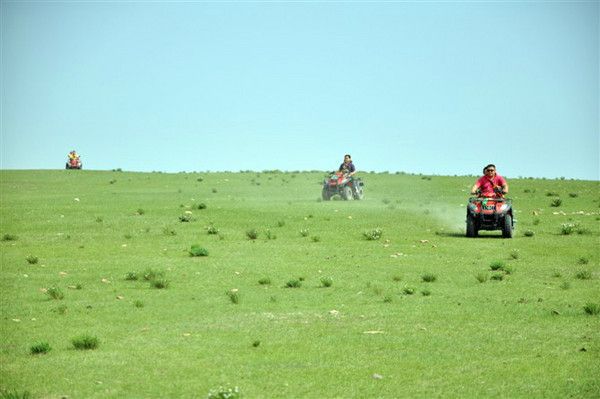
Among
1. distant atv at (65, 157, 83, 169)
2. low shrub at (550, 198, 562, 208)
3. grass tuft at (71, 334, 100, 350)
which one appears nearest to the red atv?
distant atv at (65, 157, 83, 169)

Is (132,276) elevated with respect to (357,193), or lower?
lower

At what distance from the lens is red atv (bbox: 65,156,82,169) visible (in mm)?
83000

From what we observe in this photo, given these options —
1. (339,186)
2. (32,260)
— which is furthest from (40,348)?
(339,186)

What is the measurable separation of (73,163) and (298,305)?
2628 inches

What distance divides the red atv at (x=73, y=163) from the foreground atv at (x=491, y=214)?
2207 inches

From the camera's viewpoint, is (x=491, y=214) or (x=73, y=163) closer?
(x=491, y=214)

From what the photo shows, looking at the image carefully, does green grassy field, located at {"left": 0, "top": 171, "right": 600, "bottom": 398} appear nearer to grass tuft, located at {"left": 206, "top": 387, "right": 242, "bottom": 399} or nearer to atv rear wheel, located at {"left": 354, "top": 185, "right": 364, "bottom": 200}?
grass tuft, located at {"left": 206, "top": 387, "right": 242, "bottom": 399}

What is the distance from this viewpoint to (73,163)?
273 feet

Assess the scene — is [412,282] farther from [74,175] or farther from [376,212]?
[74,175]

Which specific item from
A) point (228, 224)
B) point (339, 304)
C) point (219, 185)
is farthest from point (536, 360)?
point (219, 185)

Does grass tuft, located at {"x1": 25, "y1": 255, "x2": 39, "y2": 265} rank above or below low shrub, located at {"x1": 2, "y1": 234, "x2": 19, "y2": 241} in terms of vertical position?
below

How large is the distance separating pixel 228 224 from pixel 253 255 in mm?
10148

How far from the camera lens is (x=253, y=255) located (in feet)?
95.0

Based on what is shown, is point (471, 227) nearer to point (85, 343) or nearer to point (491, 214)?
point (491, 214)
